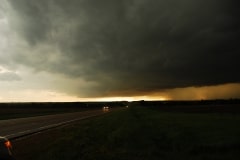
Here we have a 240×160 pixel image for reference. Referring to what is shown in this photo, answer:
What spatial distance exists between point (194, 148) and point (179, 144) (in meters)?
1.35

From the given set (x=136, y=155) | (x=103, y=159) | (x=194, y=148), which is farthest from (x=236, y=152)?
(x=103, y=159)

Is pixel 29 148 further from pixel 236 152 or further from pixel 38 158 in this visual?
pixel 236 152

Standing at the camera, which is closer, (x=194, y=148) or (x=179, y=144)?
(x=194, y=148)

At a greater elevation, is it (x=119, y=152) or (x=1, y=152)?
(x=1, y=152)

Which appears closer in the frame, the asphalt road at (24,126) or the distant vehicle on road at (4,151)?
the distant vehicle on road at (4,151)

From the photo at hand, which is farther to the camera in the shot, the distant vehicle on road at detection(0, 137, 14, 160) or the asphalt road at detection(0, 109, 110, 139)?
the asphalt road at detection(0, 109, 110, 139)

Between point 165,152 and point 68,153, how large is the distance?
15.8 feet

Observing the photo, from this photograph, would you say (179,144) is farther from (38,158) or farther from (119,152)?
(38,158)

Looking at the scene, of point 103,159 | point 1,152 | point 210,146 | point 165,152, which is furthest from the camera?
point 210,146

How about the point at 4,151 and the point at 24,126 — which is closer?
the point at 4,151

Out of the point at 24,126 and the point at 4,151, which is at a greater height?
the point at 4,151

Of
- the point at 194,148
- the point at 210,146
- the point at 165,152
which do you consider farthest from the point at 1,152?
the point at 210,146

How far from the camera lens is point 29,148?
14992mm

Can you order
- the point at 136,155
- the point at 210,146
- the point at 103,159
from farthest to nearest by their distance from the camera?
1. the point at 210,146
2. the point at 136,155
3. the point at 103,159
